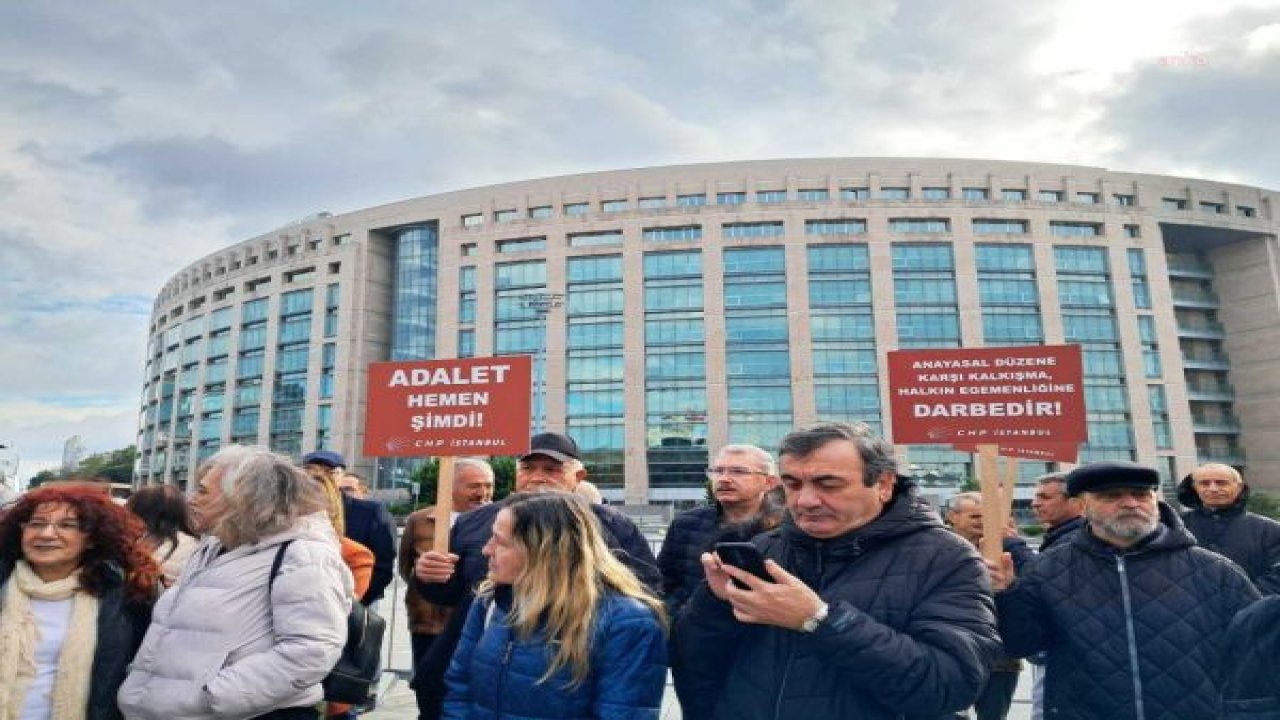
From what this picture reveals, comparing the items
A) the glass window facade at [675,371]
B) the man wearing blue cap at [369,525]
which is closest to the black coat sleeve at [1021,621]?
the man wearing blue cap at [369,525]

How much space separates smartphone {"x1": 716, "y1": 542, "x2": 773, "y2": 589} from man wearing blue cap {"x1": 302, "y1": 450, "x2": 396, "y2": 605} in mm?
4013

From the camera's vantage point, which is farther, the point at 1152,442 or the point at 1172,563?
the point at 1152,442

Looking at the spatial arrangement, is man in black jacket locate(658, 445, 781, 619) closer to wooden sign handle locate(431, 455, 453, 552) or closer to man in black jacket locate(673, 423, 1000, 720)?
wooden sign handle locate(431, 455, 453, 552)

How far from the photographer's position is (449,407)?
5.35 metres

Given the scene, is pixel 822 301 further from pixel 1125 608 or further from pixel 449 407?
pixel 1125 608

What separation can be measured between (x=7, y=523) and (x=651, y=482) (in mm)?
48837

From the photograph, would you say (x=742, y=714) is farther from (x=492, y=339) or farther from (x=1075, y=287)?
(x=1075, y=287)

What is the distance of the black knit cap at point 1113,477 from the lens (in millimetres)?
3035

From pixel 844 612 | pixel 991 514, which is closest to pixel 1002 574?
pixel 991 514

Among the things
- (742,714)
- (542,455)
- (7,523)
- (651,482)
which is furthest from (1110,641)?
(651,482)

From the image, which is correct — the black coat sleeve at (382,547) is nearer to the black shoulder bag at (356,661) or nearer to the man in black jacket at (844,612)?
the black shoulder bag at (356,661)

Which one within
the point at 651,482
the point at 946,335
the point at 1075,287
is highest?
the point at 1075,287

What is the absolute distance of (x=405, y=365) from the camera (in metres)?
5.54

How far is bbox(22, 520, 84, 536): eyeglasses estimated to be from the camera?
3.07m
